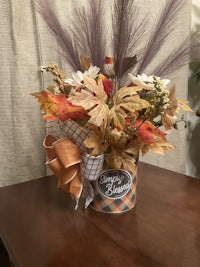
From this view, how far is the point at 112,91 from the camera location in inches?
24.1

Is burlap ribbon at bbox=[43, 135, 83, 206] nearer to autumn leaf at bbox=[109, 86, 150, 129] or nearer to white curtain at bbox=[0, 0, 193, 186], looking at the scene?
autumn leaf at bbox=[109, 86, 150, 129]

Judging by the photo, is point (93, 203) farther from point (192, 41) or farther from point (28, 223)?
point (192, 41)

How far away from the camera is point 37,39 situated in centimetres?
96

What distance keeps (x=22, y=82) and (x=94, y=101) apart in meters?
0.49

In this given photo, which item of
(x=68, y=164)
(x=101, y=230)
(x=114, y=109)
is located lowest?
(x=101, y=230)

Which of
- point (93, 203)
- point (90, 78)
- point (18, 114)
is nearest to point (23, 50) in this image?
point (18, 114)

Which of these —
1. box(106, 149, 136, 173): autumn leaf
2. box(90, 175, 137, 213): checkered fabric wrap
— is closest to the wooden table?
box(90, 175, 137, 213): checkered fabric wrap

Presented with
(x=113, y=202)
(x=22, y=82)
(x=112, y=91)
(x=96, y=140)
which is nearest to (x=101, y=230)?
(x=113, y=202)

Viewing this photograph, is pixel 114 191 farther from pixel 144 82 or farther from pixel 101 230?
pixel 144 82

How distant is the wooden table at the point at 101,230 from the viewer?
49 cm

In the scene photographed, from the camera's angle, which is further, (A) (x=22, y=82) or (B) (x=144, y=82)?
(A) (x=22, y=82)

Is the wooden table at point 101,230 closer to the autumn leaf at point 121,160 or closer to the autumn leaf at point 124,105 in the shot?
the autumn leaf at point 121,160

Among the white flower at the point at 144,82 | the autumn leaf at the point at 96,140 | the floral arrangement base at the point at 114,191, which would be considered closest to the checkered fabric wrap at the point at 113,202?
the floral arrangement base at the point at 114,191

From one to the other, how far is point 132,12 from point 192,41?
0.59 ft
